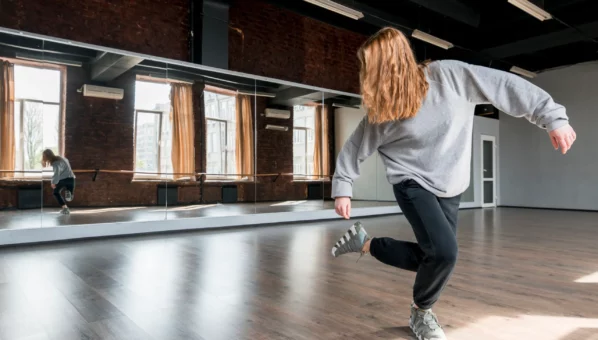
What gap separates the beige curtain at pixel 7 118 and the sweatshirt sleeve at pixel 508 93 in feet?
16.4

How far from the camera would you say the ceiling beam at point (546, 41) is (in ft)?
26.5

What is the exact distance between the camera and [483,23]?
8625mm

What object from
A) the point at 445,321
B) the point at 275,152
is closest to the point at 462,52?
the point at 275,152

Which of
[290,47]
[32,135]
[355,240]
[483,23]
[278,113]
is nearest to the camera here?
[355,240]

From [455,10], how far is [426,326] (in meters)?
7.25

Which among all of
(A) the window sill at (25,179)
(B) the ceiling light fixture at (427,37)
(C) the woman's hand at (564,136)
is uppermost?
(B) the ceiling light fixture at (427,37)

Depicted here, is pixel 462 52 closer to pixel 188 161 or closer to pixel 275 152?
pixel 275 152

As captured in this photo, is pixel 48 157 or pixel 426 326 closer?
pixel 426 326

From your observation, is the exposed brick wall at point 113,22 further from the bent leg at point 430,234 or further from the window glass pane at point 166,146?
the bent leg at point 430,234

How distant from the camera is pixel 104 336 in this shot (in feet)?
6.27

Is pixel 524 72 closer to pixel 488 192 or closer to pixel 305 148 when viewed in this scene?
A: pixel 488 192

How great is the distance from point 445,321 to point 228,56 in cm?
616

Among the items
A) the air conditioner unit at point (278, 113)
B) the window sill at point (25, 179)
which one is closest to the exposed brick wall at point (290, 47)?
the air conditioner unit at point (278, 113)

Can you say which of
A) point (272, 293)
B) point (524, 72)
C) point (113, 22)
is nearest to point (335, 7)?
point (113, 22)
